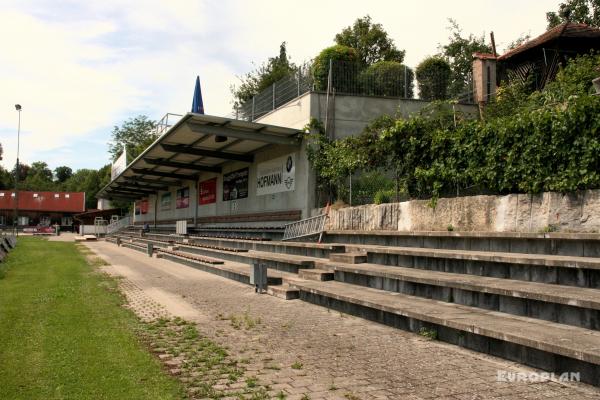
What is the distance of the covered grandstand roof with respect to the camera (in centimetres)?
1623

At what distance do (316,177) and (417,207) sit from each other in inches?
235

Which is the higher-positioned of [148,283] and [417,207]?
[417,207]

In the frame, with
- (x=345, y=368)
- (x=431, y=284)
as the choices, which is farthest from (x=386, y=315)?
(x=345, y=368)

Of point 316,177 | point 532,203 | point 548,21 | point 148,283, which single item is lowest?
point 148,283

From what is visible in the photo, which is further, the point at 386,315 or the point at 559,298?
the point at 386,315

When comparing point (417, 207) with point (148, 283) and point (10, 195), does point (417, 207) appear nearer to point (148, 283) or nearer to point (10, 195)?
point (148, 283)

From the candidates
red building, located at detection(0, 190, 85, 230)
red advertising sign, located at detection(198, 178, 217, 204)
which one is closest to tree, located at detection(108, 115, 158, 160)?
red building, located at detection(0, 190, 85, 230)

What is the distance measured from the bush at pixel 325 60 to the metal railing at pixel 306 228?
4943 millimetres

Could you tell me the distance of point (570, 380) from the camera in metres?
4.17

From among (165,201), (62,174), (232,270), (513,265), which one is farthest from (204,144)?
(62,174)

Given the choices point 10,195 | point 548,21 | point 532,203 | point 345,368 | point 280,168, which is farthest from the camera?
point 10,195

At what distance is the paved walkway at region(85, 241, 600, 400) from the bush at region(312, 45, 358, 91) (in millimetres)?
10073

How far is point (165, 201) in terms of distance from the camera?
133ft

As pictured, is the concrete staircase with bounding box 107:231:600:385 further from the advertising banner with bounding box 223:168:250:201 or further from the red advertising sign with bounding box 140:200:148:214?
the red advertising sign with bounding box 140:200:148:214
